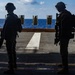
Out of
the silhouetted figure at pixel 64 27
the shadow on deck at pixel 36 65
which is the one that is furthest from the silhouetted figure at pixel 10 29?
the silhouetted figure at pixel 64 27

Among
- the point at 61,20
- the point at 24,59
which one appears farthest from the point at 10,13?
the point at 24,59

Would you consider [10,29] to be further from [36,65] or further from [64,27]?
[36,65]

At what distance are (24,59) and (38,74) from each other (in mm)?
3380

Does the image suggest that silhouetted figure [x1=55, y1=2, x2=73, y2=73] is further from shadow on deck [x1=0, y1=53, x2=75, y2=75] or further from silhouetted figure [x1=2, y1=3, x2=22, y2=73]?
silhouetted figure [x1=2, y1=3, x2=22, y2=73]

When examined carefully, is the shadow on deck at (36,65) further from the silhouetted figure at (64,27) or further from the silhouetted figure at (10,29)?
the silhouetted figure at (64,27)

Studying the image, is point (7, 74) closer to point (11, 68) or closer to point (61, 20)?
point (11, 68)

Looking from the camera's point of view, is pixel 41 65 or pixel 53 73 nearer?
pixel 53 73

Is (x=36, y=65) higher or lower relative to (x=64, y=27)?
lower

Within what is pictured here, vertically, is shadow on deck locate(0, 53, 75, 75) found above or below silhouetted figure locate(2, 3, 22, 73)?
below

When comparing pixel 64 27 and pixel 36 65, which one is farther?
pixel 36 65

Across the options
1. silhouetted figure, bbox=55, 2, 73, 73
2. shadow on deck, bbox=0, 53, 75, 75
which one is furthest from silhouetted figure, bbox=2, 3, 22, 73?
silhouetted figure, bbox=55, 2, 73, 73

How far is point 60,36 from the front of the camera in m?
9.92

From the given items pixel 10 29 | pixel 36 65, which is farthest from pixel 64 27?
pixel 36 65

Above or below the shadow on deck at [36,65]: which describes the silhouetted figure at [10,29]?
above
